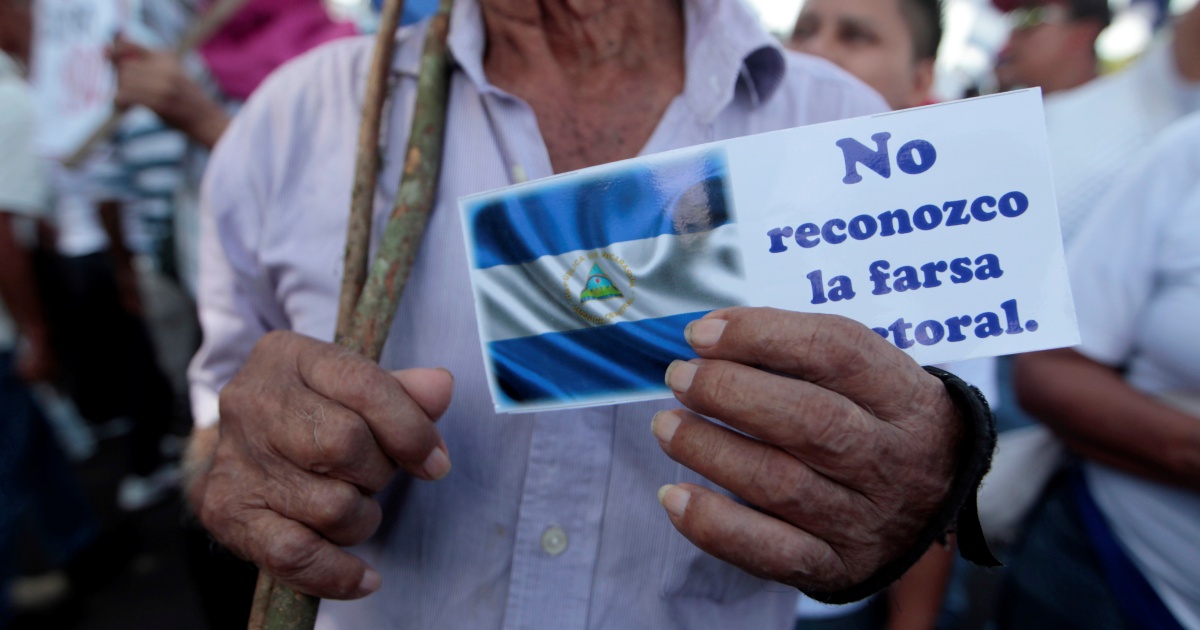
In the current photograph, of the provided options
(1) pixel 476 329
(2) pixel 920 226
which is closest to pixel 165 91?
(1) pixel 476 329

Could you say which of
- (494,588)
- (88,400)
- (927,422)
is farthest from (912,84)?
(88,400)

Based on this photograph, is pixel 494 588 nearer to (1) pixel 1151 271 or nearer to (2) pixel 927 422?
(2) pixel 927 422

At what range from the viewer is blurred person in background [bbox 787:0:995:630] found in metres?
1.81

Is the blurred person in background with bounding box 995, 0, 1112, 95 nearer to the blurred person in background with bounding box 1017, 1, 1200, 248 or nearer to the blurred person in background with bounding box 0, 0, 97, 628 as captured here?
the blurred person in background with bounding box 1017, 1, 1200, 248

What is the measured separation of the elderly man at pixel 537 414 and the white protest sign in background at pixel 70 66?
3.69ft

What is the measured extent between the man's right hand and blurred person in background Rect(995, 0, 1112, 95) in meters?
3.43

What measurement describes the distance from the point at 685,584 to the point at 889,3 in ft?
5.98

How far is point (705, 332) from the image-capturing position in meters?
0.71

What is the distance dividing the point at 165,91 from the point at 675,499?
1.76 metres

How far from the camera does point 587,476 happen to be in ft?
3.18

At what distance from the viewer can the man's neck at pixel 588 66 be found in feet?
3.60

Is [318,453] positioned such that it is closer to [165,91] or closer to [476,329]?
[476,329]

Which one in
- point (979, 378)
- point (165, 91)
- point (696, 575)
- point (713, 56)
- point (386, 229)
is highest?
point (165, 91)

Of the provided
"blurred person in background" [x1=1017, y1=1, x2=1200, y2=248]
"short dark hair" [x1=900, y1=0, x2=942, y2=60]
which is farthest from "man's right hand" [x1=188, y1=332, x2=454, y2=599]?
"short dark hair" [x1=900, y1=0, x2=942, y2=60]
